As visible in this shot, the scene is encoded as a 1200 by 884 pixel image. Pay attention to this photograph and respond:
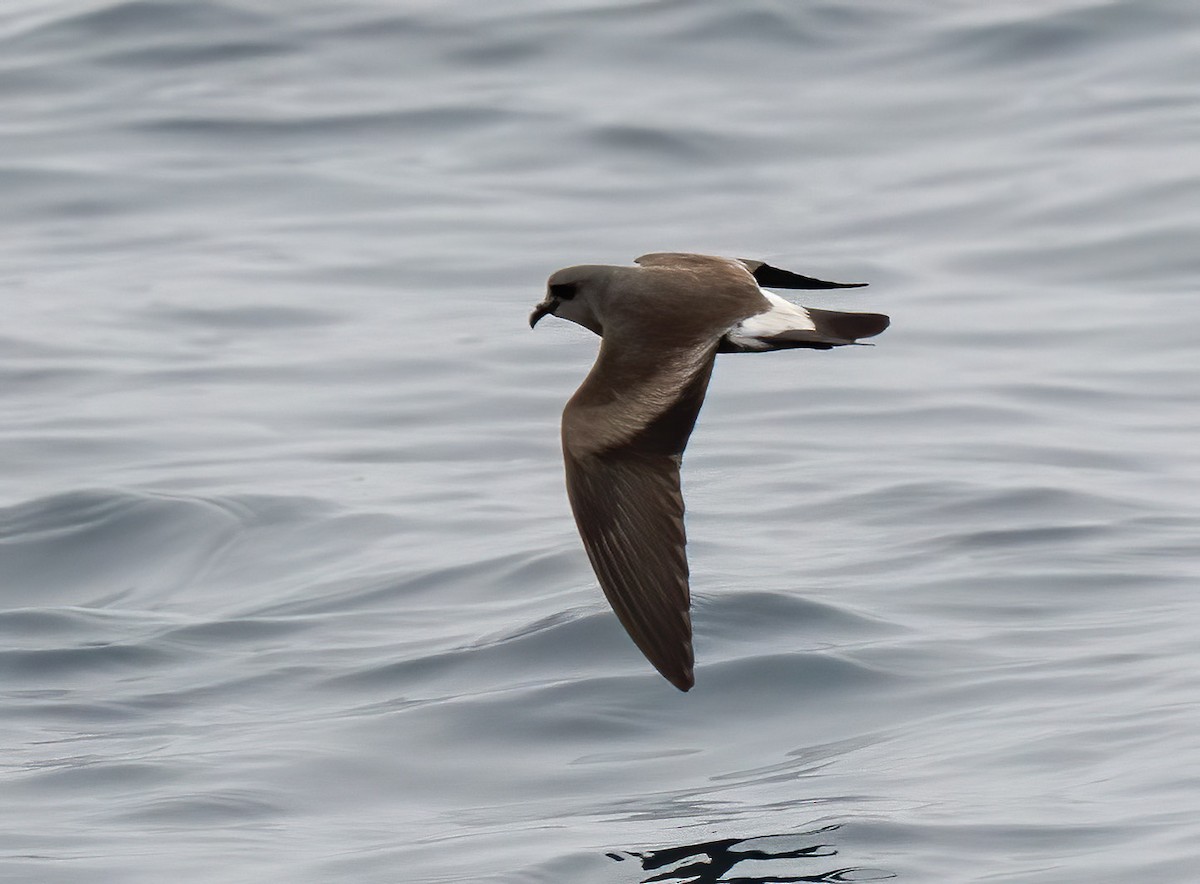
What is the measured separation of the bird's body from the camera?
5.20m

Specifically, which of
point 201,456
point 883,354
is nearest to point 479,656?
point 201,456

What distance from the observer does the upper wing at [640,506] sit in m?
5.12

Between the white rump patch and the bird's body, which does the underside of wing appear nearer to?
the bird's body

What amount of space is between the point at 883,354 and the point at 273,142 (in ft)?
23.0

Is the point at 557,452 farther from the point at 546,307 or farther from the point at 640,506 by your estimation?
the point at 640,506

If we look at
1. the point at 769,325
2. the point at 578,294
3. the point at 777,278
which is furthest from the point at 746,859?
the point at 777,278

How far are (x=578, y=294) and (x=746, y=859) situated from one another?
1.59 metres

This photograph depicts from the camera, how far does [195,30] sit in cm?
1923

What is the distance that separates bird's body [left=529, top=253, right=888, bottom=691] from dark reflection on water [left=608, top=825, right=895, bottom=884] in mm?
824

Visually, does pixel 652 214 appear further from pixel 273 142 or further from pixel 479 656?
pixel 479 656

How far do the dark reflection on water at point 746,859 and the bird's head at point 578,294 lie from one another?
1433 mm

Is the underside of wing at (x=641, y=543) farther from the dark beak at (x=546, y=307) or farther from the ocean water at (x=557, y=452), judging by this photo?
the ocean water at (x=557, y=452)

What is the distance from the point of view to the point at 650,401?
5453mm

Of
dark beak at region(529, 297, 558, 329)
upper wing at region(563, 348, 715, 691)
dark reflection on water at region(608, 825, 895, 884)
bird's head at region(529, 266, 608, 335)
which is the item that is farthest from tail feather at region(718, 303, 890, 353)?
dark reflection on water at region(608, 825, 895, 884)
